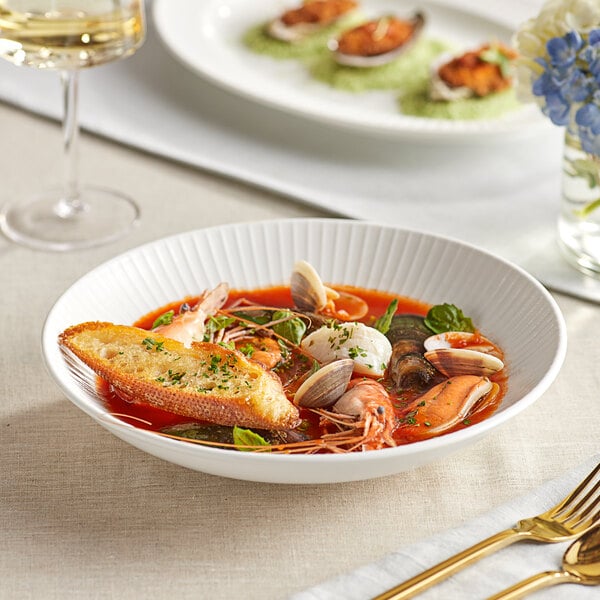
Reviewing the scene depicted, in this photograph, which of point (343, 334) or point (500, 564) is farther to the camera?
point (343, 334)

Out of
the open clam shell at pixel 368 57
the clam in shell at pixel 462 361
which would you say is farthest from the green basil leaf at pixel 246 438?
the open clam shell at pixel 368 57

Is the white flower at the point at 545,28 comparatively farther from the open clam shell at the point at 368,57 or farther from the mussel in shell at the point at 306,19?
the mussel in shell at the point at 306,19

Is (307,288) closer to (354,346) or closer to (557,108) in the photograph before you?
(354,346)

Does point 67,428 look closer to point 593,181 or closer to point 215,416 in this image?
point 215,416

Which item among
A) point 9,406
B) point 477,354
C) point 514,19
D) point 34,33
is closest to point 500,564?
point 477,354

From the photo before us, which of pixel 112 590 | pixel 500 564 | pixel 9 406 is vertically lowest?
pixel 9 406
